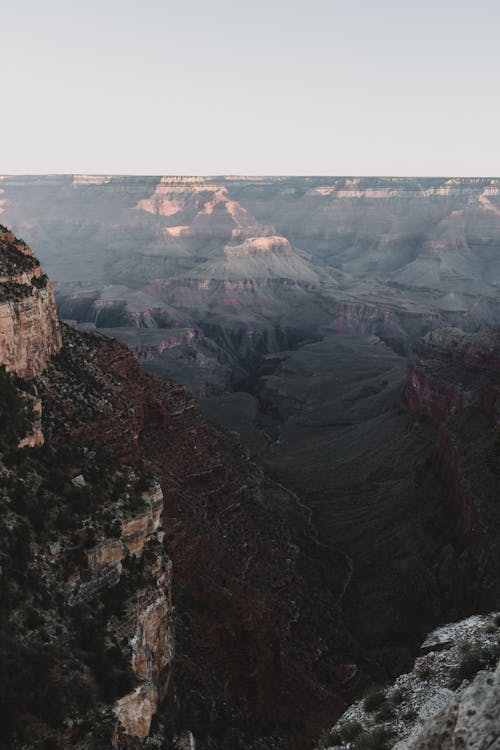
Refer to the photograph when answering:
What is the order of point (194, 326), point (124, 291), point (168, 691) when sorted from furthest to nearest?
1. point (124, 291)
2. point (194, 326)
3. point (168, 691)

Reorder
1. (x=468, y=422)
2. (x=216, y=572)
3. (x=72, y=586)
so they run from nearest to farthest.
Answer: (x=72, y=586) < (x=216, y=572) < (x=468, y=422)

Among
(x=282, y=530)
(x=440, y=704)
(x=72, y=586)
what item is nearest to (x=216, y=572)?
(x=282, y=530)

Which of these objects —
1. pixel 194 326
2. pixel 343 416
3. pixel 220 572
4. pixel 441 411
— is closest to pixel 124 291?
pixel 194 326

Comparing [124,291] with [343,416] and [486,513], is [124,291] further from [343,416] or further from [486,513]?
[486,513]

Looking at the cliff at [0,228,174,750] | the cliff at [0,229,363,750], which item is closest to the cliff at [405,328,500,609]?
the cliff at [0,229,363,750]

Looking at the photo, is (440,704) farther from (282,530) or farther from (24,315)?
(282,530)

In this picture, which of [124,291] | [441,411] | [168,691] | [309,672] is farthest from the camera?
[124,291]

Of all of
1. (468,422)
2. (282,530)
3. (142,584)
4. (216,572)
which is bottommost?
(282,530)

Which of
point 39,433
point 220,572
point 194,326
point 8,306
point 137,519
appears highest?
point 8,306
